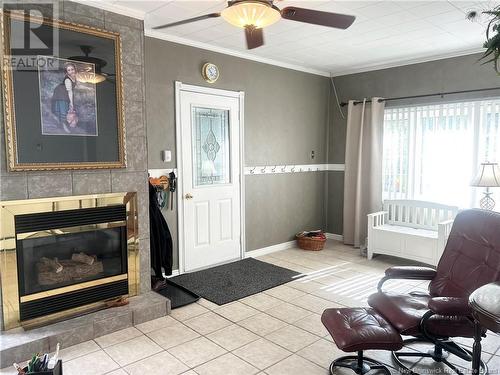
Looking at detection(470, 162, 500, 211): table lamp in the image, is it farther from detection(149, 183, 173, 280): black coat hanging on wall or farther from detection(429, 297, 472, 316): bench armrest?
detection(149, 183, 173, 280): black coat hanging on wall

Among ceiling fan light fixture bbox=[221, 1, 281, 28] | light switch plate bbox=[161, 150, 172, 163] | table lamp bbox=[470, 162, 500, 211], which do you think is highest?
ceiling fan light fixture bbox=[221, 1, 281, 28]

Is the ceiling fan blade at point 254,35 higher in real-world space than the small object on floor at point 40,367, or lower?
higher

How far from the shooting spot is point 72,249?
293 cm

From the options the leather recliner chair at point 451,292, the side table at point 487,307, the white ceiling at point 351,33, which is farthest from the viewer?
the white ceiling at point 351,33

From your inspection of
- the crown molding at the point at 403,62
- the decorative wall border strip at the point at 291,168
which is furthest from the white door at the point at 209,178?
the crown molding at the point at 403,62

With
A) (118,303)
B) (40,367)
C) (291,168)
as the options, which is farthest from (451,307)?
(291,168)

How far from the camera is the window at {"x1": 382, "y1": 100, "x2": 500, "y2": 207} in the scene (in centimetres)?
432

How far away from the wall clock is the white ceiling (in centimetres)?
23

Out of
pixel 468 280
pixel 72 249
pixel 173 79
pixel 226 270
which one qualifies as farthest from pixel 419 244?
pixel 72 249

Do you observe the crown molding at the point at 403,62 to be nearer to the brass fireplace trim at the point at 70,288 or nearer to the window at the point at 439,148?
the window at the point at 439,148

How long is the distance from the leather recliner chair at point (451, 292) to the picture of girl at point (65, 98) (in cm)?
257

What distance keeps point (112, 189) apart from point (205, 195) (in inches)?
56.7

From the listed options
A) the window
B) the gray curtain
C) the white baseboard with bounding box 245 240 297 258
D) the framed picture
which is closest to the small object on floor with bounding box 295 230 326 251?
the white baseboard with bounding box 245 240 297 258

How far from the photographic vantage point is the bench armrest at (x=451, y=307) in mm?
1976
